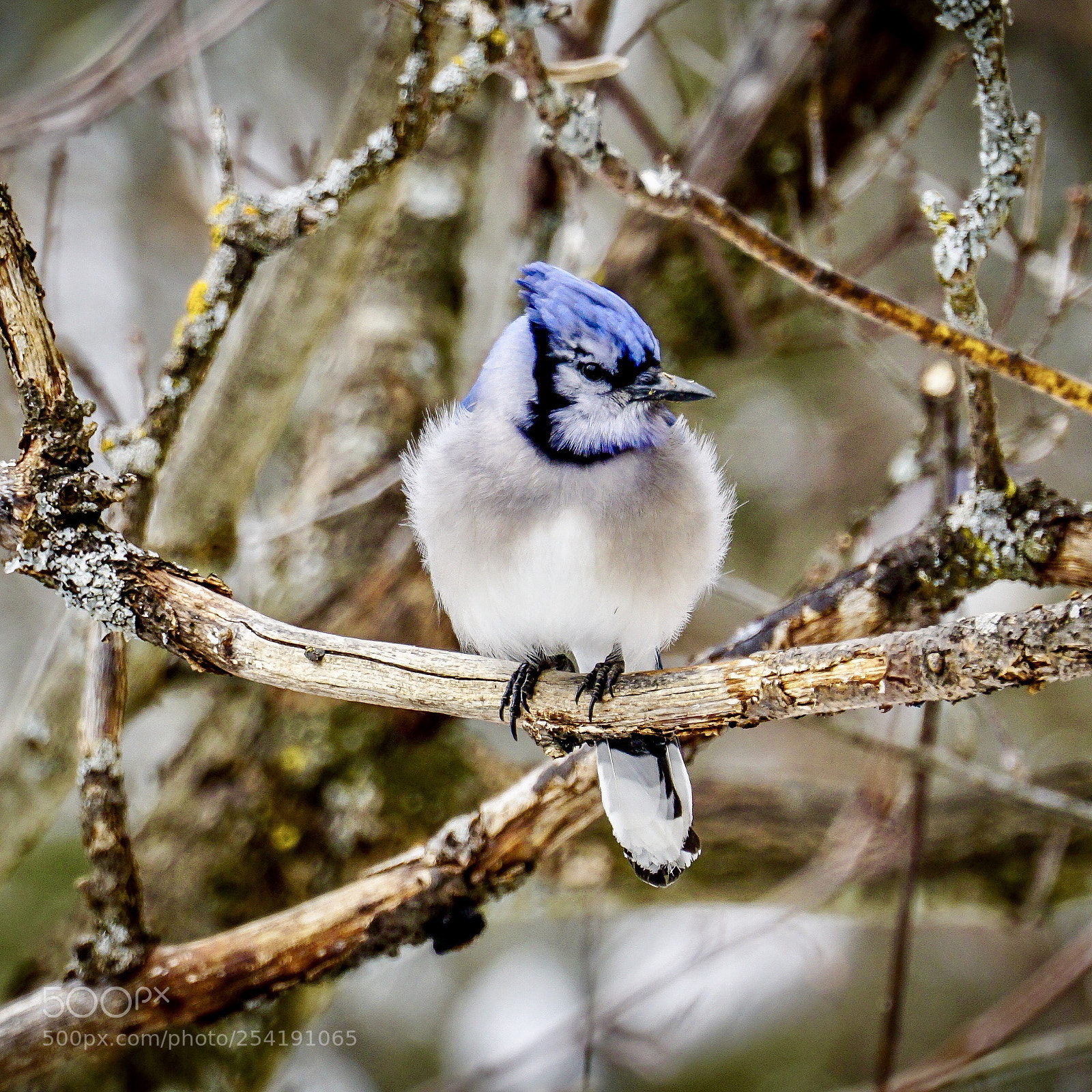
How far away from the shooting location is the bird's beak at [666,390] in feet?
7.00

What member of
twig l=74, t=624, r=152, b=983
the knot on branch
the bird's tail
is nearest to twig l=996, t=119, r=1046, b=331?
the knot on branch

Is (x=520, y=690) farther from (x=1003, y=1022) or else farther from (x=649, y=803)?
(x=1003, y=1022)

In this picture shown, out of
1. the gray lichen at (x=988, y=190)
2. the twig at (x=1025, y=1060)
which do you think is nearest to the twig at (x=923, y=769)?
the twig at (x=1025, y=1060)

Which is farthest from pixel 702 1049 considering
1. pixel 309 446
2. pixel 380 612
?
pixel 309 446

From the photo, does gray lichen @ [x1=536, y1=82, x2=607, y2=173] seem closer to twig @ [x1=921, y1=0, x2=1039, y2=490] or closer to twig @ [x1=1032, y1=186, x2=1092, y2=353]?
twig @ [x1=921, y1=0, x2=1039, y2=490]

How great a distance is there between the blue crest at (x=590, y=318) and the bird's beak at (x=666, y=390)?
5 centimetres

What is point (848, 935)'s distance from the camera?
16.4 feet

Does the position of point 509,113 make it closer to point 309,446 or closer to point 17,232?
point 309,446

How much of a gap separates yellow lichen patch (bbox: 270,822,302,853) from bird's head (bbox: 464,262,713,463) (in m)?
1.54

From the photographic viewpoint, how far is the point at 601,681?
198cm

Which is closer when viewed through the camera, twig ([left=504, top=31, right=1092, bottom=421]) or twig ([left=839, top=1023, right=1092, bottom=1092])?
twig ([left=504, top=31, right=1092, bottom=421])

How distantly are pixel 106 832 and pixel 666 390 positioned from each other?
1.40 metres

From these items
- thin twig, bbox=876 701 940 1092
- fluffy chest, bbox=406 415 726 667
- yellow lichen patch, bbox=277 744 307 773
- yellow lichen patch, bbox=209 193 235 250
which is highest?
yellow lichen patch, bbox=209 193 235 250

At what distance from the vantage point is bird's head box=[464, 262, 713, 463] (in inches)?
86.5
